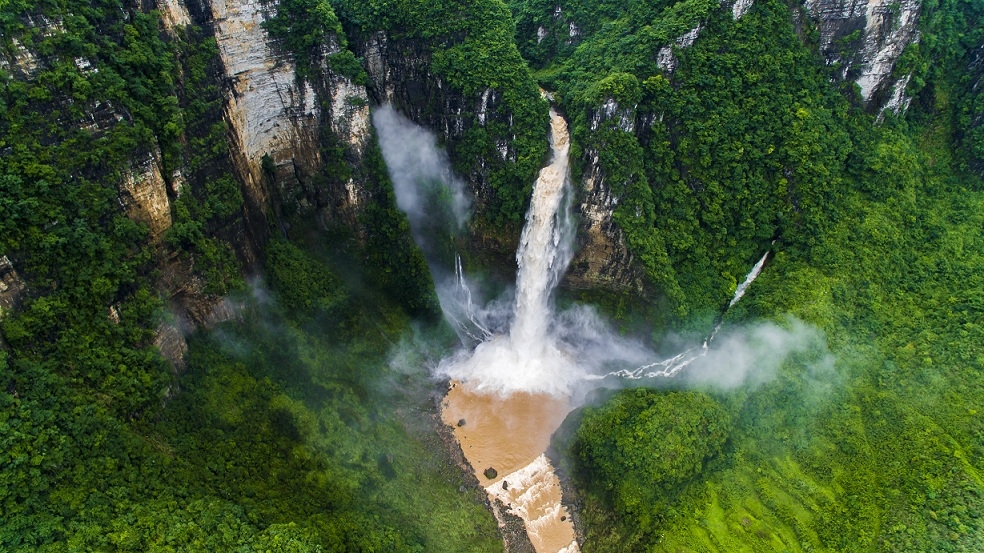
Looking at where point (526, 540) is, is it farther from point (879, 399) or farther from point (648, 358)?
point (879, 399)

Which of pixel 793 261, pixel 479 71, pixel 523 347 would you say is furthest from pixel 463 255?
pixel 793 261

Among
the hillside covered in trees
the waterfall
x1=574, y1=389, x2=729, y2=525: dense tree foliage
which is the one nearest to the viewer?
the hillside covered in trees

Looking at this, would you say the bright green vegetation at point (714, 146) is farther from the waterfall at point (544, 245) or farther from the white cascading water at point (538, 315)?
the white cascading water at point (538, 315)

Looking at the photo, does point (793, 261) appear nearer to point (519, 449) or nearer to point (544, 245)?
point (544, 245)

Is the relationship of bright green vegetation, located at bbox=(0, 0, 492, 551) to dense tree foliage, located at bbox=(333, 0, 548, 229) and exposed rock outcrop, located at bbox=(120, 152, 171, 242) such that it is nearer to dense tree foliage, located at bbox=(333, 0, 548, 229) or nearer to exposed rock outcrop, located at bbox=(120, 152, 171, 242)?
exposed rock outcrop, located at bbox=(120, 152, 171, 242)

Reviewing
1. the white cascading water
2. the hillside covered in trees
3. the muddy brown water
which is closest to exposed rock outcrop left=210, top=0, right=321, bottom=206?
the hillside covered in trees

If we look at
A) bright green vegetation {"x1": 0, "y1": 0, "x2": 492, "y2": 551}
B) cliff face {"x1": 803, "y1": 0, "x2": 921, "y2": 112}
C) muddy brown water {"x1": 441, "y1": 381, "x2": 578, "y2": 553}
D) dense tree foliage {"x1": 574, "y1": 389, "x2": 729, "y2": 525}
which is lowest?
muddy brown water {"x1": 441, "y1": 381, "x2": 578, "y2": 553}
